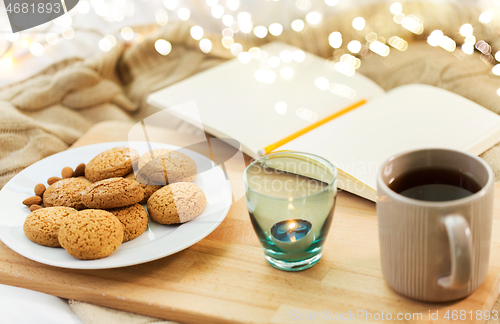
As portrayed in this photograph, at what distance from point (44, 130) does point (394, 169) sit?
0.64 metres

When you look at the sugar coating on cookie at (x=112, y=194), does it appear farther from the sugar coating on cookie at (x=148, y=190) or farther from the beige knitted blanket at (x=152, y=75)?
the beige knitted blanket at (x=152, y=75)

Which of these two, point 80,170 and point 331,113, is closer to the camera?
point 80,170

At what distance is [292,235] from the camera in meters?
0.44

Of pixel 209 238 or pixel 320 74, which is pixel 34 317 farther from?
pixel 320 74

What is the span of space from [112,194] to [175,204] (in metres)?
0.07

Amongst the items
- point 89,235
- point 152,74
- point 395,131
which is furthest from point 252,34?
point 89,235

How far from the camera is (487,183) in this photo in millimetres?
370

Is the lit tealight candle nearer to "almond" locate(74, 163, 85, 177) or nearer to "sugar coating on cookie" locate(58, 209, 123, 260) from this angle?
"sugar coating on cookie" locate(58, 209, 123, 260)

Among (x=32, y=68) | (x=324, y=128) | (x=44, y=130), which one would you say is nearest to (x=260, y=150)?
(x=324, y=128)

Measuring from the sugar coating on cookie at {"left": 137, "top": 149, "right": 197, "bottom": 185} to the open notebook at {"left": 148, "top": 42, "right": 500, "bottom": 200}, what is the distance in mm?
112

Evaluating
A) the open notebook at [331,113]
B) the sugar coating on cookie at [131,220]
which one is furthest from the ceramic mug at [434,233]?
the sugar coating on cookie at [131,220]

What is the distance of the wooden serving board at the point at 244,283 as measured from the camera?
1.36 ft

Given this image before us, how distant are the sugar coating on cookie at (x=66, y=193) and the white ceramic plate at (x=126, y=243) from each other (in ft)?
0.12

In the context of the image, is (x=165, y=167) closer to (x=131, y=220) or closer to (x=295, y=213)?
(x=131, y=220)
